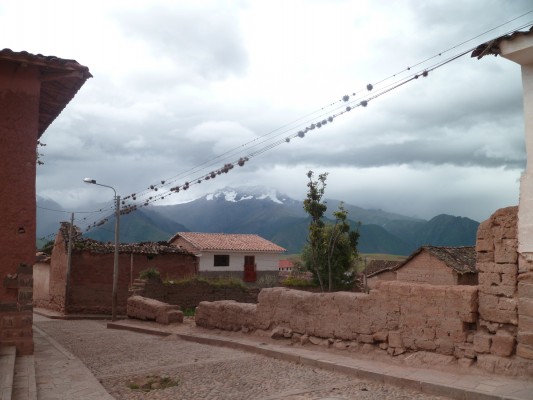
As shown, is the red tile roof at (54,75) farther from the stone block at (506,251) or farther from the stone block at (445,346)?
the stone block at (445,346)

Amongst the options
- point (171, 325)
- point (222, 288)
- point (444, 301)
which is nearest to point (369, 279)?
point (222, 288)

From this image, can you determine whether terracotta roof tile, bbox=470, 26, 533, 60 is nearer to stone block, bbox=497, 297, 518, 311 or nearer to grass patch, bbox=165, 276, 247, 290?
stone block, bbox=497, 297, 518, 311

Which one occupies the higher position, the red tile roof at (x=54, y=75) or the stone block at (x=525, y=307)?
the red tile roof at (x=54, y=75)

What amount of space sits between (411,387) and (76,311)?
20.3m

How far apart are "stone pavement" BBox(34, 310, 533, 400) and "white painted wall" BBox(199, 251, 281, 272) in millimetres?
24210

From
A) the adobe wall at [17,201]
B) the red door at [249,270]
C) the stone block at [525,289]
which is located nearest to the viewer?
the stone block at [525,289]

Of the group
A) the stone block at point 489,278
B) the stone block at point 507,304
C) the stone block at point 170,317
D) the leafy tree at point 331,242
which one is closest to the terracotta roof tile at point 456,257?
the leafy tree at point 331,242

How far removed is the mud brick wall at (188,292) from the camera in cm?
2040

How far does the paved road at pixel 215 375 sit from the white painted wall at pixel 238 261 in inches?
947

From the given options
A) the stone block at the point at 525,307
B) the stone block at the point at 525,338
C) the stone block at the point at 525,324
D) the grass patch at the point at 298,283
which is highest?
the stone block at the point at 525,307

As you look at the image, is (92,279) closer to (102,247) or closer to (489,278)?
(102,247)

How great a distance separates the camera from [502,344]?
22.4 ft

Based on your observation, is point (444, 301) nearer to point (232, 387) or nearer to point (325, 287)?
point (232, 387)

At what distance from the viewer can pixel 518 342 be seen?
6.70 m
